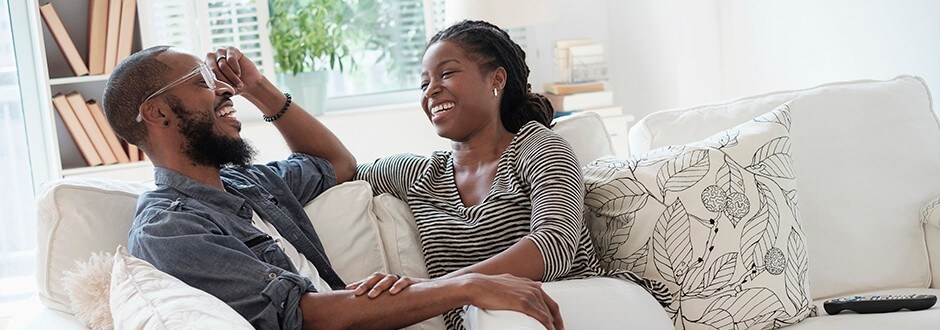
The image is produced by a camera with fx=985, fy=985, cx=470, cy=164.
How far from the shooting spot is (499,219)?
6.27 ft

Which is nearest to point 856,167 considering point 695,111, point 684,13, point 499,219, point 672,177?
point 695,111

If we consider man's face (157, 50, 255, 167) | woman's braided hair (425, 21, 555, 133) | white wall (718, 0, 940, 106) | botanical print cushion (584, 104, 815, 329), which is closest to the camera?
man's face (157, 50, 255, 167)

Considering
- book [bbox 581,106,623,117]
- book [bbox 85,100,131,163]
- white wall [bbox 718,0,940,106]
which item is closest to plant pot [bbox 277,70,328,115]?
book [bbox 85,100,131,163]

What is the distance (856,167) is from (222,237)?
1.38m

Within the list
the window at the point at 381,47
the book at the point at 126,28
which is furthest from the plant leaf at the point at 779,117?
the book at the point at 126,28

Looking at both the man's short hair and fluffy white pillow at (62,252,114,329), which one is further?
the man's short hair

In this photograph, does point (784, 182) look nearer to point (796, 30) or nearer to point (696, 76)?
point (796, 30)

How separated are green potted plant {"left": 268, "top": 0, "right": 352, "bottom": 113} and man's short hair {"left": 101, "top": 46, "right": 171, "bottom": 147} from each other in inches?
84.4

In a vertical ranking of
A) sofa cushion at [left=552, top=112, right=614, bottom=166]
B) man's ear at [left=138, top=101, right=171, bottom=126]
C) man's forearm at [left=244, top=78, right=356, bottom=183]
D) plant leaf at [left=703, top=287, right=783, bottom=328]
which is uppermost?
man's ear at [left=138, top=101, right=171, bottom=126]

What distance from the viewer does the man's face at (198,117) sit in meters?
1.79

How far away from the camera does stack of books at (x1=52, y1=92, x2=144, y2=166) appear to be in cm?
347

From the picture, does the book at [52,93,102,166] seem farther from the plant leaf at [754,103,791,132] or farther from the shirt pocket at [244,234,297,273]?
the plant leaf at [754,103,791,132]

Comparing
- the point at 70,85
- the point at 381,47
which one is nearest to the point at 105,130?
the point at 70,85

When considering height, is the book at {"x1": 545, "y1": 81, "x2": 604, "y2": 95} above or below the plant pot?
below
